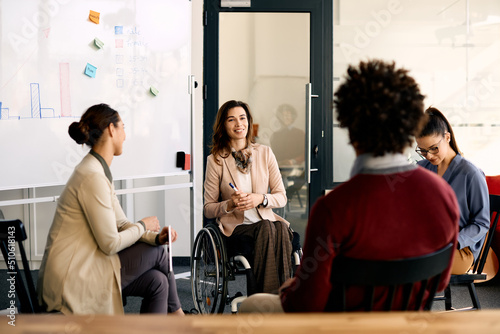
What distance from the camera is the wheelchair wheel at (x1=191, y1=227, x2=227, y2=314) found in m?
2.66

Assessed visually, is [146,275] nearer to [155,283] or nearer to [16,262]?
[155,283]

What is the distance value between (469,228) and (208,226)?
4.09ft

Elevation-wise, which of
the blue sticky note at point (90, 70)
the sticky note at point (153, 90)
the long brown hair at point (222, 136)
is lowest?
the long brown hair at point (222, 136)

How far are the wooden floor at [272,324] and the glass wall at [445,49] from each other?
9.98ft

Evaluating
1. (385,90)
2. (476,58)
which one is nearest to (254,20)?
(476,58)

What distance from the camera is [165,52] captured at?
3.59 m

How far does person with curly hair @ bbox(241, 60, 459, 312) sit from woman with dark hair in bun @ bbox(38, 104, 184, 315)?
0.95 m

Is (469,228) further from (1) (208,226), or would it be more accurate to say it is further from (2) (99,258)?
(2) (99,258)

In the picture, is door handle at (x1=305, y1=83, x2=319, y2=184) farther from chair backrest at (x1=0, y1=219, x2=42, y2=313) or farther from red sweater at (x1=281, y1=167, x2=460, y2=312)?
red sweater at (x1=281, y1=167, x2=460, y2=312)

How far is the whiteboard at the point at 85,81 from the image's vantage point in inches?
112

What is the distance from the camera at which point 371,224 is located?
133 centimetres

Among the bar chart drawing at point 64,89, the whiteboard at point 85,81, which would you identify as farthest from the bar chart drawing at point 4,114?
the bar chart drawing at point 64,89

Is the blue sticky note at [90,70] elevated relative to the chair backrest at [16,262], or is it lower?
elevated

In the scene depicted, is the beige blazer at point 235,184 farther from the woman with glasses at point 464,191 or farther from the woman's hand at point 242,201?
the woman with glasses at point 464,191
